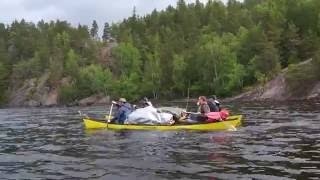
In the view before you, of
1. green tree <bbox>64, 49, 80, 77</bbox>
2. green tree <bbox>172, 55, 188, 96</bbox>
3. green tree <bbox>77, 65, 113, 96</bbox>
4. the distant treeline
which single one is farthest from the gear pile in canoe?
green tree <bbox>64, 49, 80, 77</bbox>

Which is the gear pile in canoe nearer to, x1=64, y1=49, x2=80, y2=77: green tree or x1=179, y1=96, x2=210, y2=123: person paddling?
x1=179, y1=96, x2=210, y2=123: person paddling

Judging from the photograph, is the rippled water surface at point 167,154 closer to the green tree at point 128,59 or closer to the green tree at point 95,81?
the green tree at point 95,81

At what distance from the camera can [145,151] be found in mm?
23500

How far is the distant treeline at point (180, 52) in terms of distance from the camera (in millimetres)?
109750

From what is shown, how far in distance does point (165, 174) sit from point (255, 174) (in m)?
2.90

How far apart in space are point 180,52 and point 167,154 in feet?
403

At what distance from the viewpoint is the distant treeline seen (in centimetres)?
10975

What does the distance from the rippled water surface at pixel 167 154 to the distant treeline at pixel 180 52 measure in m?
61.7

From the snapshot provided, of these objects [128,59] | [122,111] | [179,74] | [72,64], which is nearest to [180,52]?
[128,59]

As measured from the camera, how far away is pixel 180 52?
144375mm

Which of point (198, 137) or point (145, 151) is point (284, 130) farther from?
point (145, 151)

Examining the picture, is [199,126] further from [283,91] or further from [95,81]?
[95,81]

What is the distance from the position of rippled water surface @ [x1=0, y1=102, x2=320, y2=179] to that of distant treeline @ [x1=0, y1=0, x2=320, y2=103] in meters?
61.7

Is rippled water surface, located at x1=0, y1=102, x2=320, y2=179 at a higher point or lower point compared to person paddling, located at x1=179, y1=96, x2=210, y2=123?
lower
